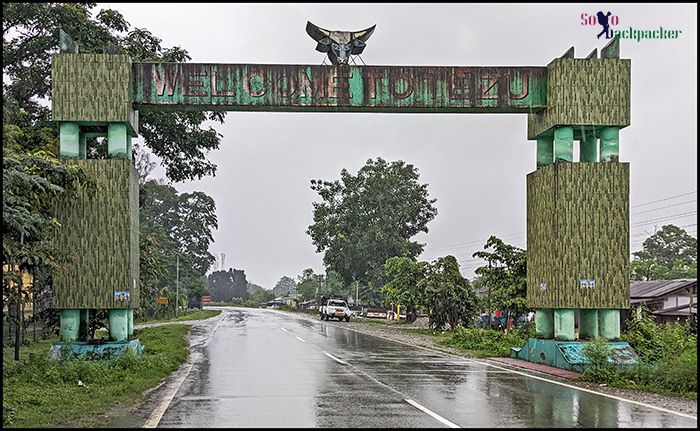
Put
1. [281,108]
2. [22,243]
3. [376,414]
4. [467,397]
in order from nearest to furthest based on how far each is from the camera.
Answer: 1. [376,414]
2. [467,397]
3. [22,243]
4. [281,108]

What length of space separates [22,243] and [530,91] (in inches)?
461

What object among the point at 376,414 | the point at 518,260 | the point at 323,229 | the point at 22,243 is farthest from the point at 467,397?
the point at 323,229

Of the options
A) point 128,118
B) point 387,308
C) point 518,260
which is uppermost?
point 128,118

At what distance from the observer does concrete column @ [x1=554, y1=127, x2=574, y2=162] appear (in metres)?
17.8

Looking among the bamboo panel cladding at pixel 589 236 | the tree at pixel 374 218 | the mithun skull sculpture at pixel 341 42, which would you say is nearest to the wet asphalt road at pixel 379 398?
the bamboo panel cladding at pixel 589 236

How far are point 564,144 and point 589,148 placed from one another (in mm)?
1185

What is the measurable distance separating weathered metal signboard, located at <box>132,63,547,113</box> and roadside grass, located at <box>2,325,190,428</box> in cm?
602

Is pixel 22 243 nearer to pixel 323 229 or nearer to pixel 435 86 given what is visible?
pixel 435 86

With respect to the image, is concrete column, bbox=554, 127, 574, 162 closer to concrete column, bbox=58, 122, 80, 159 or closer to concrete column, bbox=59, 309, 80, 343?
concrete column, bbox=58, 122, 80, 159

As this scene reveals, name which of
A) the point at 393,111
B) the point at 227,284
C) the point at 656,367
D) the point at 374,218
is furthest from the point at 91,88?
the point at 227,284

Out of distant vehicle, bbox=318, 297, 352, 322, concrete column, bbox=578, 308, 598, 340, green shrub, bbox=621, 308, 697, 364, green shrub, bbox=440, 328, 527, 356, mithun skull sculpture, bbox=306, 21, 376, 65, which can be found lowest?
distant vehicle, bbox=318, 297, 352, 322

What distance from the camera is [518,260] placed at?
29.7 metres

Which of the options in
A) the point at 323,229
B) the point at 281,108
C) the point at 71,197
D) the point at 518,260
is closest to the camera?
the point at 71,197

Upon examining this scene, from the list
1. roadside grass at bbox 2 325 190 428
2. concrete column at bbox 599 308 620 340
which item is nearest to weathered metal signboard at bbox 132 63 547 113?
concrete column at bbox 599 308 620 340
